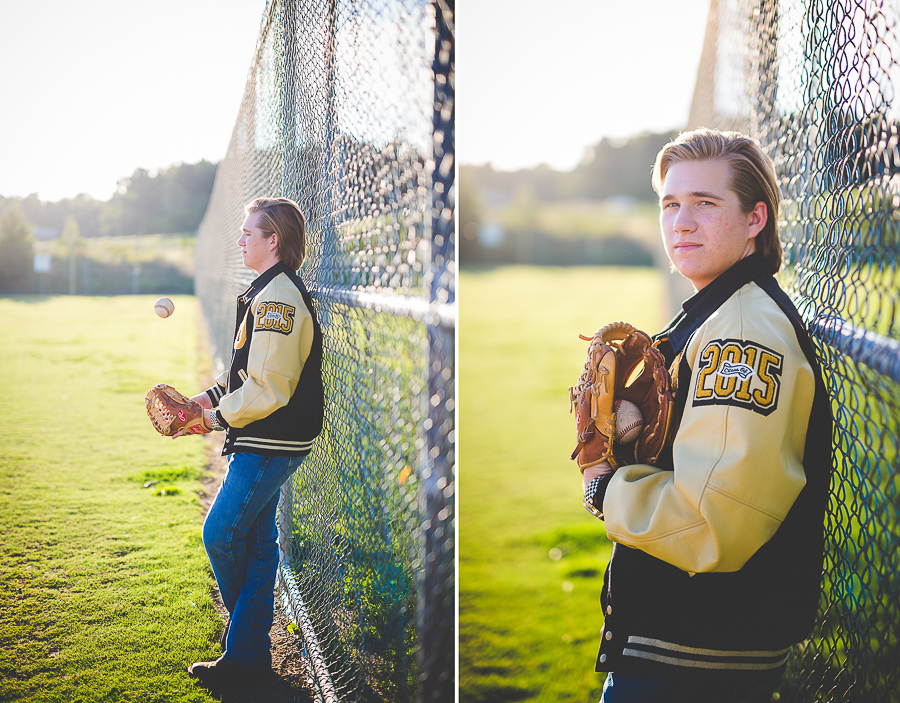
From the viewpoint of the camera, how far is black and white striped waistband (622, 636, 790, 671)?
1458 mm

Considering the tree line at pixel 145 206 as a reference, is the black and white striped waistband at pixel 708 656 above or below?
below

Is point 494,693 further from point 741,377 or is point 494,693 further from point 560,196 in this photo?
point 560,196

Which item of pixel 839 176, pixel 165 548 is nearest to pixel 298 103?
pixel 839 176

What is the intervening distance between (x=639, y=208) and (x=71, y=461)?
3087 centimetres

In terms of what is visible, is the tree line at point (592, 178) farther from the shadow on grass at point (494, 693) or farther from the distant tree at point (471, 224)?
the shadow on grass at point (494, 693)

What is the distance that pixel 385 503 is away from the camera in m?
2.51

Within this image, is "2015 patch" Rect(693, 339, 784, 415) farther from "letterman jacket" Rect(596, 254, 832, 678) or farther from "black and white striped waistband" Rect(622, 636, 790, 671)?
"black and white striped waistband" Rect(622, 636, 790, 671)

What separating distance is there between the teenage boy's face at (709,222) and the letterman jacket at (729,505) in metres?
0.05

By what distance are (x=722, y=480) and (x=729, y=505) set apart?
0.05 meters

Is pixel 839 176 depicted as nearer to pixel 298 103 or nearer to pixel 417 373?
pixel 417 373

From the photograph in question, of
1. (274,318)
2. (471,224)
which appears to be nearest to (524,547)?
(274,318)

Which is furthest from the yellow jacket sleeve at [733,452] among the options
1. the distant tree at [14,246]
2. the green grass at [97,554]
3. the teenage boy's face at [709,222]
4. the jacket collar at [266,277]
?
the distant tree at [14,246]

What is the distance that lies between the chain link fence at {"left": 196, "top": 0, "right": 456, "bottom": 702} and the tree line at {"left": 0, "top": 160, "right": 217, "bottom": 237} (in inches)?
1059

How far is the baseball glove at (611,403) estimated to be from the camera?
5.09ft
